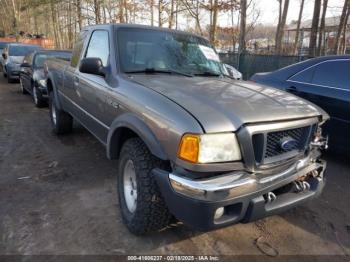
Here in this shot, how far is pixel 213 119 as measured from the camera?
7.59 feet

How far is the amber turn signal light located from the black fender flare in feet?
0.63

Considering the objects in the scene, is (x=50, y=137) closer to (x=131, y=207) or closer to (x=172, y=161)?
(x=131, y=207)

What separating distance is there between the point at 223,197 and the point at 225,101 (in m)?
0.81

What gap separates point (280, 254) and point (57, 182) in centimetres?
272

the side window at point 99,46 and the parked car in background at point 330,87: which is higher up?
the side window at point 99,46

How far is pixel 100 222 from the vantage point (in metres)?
3.17

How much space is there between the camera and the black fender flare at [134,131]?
8.19 ft

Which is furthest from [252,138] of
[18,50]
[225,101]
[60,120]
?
[18,50]

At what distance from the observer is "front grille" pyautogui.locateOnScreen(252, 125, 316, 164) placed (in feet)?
7.82

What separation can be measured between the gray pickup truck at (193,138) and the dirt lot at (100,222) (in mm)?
292

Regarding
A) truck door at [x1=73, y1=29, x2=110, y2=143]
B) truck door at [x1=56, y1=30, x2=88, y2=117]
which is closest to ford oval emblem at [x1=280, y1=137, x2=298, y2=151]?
truck door at [x1=73, y1=29, x2=110, y2=143]

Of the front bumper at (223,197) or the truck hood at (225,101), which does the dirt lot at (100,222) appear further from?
the truck hood at (225,101)

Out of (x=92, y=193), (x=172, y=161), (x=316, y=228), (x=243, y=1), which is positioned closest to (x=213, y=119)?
(x=172, y=161)

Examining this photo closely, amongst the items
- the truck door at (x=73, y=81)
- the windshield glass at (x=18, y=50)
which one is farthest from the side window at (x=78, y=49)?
the windshield glass at (x=18, y=50)
